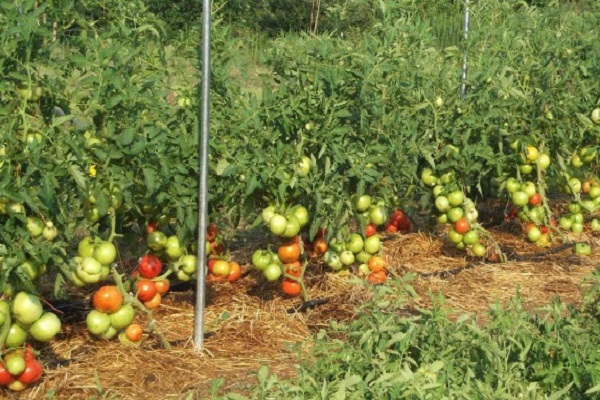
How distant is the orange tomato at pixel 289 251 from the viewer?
4.17m

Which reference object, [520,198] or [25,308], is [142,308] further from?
[520,198]

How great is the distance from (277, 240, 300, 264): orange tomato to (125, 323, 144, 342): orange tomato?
765 millimetres

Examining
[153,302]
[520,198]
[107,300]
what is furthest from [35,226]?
[520,198]

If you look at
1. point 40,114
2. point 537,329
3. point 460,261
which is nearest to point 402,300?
point 537,329

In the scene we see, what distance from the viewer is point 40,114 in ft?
11.1

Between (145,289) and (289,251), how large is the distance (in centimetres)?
70

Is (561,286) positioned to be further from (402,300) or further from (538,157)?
(402,300)

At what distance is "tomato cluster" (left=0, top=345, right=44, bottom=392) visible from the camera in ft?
10.5

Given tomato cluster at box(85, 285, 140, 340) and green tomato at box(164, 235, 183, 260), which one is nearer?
tomato cluster at box(85, 285, 140, 340)

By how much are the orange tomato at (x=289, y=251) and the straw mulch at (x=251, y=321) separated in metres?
0.27

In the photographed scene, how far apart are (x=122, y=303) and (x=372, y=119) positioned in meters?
1.50

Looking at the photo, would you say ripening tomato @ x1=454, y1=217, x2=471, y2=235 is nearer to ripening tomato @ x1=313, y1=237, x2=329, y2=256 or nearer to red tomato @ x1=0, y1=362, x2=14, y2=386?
ripening tomato @ x1=313, y1=237, x2=329, y2=256

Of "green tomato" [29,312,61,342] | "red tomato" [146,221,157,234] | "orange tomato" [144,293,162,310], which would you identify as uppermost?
"red tomato" [146,221,157,234]

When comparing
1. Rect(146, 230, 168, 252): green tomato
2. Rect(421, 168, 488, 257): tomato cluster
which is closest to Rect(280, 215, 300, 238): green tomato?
Rect(146, 230, 168, 252): green tomato
